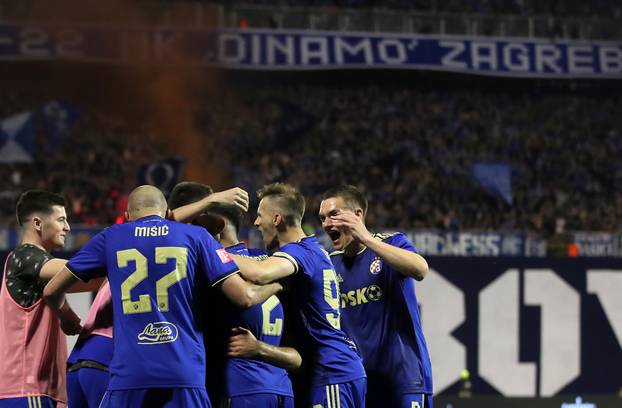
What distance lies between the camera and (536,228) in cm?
2405

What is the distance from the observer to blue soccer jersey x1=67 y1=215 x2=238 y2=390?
504 centimetres

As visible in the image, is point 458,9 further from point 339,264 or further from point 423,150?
point 339,264

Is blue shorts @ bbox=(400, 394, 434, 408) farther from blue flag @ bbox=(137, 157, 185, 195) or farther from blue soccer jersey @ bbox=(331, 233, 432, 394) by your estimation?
blue flag @ bbox=(137, 157, 185, 195)

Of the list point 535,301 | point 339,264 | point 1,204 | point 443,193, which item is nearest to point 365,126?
point 443,193

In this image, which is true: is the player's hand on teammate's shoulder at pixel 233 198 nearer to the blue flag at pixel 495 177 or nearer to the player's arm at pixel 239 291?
the player's arm at pixel 239 291

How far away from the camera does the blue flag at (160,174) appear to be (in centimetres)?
1923

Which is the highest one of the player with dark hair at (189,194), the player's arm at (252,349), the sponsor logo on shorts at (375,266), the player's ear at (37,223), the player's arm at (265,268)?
the player with dark hair at (189,194)

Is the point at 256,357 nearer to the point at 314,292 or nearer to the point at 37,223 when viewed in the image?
the point at 314,292

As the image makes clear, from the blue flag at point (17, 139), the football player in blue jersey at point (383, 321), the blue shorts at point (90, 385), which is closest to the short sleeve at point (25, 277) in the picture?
the blue shorts at point (90, 385)

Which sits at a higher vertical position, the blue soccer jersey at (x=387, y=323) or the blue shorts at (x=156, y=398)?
the blue soccer jersey at (x=387, y=323)

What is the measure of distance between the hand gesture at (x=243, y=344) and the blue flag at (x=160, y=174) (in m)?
14.0

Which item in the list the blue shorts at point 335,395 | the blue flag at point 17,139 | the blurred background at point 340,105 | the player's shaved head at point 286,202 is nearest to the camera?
the player's shaved head at point 286,202

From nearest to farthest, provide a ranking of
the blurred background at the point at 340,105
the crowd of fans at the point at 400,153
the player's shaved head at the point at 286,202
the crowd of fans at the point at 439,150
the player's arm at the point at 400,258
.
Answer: the player's shaved head at the point at 286,202 < the player's arm at the point at 400,258 < the crowd of fans at the point at 400,153 < the blurred background at the point at 340,105 < the crowd of fans at the point at 439,150

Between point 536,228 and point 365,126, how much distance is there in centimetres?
763
